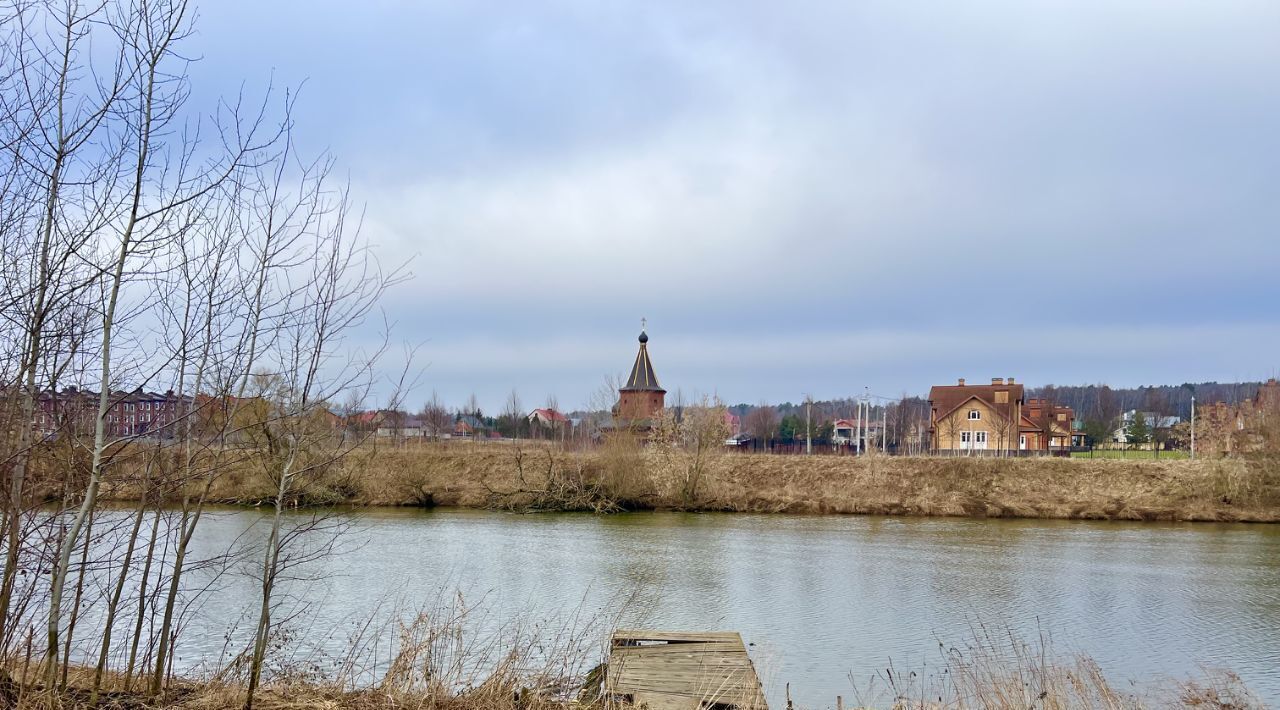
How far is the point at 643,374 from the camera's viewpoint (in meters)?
60.8

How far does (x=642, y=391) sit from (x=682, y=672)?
48.1 metres

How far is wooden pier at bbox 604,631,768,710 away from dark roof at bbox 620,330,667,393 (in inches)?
1880

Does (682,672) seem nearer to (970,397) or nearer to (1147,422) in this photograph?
(970,397)

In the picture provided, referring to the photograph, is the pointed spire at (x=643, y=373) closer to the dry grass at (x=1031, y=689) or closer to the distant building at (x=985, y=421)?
the distant building at (x=985, y=421)

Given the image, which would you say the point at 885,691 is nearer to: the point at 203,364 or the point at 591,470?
the point at 203,364

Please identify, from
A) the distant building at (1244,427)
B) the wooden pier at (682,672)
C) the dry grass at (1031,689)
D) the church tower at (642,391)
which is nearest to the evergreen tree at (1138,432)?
the distant building at (1244,427)

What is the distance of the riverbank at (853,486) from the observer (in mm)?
35000

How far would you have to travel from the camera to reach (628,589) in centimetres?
1775

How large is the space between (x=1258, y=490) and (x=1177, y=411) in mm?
80895

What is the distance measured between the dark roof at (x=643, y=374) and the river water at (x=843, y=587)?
95.3ft

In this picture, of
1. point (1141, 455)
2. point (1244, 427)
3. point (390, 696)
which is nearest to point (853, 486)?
point (1244, 427)

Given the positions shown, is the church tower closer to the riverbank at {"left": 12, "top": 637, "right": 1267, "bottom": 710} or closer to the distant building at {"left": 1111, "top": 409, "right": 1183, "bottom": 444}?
the distant building at {"left": 1111, "top": 409, "right": 1183, "bottom": 444}

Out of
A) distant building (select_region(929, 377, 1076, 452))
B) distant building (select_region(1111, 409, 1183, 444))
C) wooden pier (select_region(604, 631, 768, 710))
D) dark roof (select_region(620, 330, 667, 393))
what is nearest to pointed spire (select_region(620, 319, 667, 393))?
dark roof (select_region(620, 330, 667, 393))

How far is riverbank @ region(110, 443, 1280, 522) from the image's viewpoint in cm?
3500
